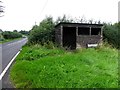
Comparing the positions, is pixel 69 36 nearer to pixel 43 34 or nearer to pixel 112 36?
pixel 43 34

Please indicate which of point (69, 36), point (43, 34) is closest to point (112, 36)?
point (69, 36)

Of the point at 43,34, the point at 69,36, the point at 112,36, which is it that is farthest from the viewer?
the point at 69,36

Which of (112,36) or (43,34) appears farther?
(43,34)

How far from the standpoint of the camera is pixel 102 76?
10.5m

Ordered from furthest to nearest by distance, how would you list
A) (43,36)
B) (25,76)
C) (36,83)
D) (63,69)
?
(43,36) < (63,69) < (25,76) < (36,83)

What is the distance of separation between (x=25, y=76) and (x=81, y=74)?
230cm

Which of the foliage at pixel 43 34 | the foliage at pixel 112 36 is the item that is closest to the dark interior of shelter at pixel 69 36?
the foliage at pixel 43 34

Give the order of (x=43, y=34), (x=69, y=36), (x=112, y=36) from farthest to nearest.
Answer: (x=69, y=36) → (x=43, y=34) → (x=112, y=36)

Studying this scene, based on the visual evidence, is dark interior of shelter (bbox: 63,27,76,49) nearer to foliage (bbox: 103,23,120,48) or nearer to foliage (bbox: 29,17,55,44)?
foliage (bbox: 29,17,55,44)

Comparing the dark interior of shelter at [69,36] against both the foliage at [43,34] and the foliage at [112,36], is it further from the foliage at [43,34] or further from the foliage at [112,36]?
the foliage at [112,36]

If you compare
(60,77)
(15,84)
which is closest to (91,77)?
(60,77)

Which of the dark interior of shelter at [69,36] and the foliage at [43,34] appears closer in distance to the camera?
the dark interior of shelter at [69,36]

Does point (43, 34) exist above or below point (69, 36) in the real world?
above

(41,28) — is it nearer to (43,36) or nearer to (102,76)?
(43,36)
